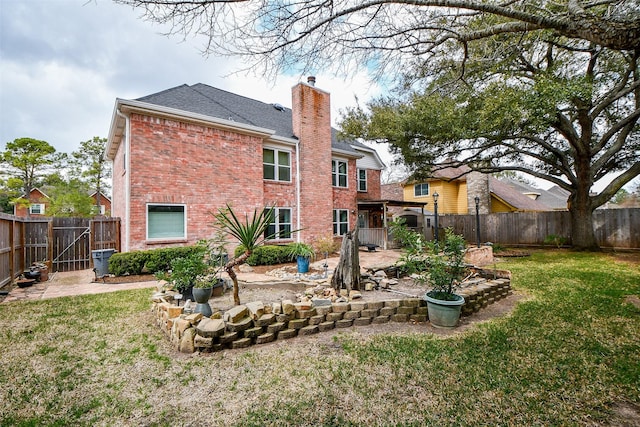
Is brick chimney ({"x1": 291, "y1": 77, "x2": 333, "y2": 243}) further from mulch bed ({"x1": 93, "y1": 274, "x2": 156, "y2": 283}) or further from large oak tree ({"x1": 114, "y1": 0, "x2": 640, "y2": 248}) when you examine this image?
mulch bed ({"x1": 93, "y1": 274, "x2": 156, "y2": 283})

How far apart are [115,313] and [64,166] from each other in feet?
90.8

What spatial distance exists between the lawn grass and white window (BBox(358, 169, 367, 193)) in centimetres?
1244

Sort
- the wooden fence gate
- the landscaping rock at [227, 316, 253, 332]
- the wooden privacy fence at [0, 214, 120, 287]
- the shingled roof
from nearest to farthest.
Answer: the landscaping rock at [227, 316, 253, 332] → the wooden privacy fence at [0, 214, 120, 287] → the wooden fence gate → the shingled roof

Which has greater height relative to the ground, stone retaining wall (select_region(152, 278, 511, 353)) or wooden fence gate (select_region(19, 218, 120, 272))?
wooden fence gate (select_region(19, 218, 120, 272))

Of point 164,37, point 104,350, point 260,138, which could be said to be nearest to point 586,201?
point 260,138

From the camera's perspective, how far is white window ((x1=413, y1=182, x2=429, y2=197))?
2330 cm

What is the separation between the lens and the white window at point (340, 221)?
1480cm

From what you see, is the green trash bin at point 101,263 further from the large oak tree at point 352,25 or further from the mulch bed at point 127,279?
the large oak tree at point 352,25

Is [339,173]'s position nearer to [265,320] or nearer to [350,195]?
[350,195]

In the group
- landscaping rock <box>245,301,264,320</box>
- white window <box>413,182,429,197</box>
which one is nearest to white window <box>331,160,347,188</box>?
white window <box>413,182,429,197</box>

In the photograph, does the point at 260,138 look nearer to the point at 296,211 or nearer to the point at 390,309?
the point at 296,211

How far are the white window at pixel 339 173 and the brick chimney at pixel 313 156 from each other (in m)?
1.00

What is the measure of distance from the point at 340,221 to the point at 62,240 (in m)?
11.6

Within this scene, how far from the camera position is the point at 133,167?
863cm
